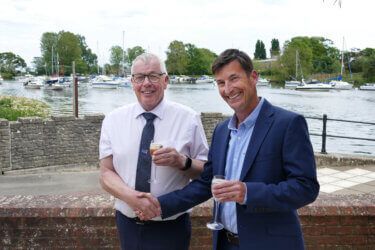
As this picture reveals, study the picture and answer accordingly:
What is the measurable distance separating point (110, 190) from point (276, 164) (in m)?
1.09

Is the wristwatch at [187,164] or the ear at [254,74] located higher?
the ear at [254,74]

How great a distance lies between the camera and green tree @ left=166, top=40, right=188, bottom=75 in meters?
141

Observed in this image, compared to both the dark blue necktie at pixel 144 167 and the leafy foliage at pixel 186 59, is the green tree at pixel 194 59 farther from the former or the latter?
the dark blue necktie at pixel 144 167

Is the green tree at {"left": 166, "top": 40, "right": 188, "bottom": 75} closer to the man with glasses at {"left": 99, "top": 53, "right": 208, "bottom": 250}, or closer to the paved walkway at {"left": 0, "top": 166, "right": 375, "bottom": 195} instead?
the paved walkway at {"left": 0, "top": 166, "right": 375, "bottom": 195}

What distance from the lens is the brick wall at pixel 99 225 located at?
3.42 meters

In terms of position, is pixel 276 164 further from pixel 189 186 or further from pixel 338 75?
pixel 338 75

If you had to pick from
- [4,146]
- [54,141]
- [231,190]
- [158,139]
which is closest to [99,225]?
[158,139]

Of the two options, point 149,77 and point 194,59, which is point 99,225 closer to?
point 149,77

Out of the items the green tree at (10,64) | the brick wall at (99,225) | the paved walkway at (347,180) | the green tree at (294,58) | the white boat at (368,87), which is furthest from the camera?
the green tree at (10,64)

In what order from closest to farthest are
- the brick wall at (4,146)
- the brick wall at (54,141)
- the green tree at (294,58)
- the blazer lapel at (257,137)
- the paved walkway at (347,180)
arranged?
the blazer lapel at (257,137) < the paved walkway at (347,180) < the brick wall at (4,146) < the brick wall at (54,141) < the green tree at (294,58)

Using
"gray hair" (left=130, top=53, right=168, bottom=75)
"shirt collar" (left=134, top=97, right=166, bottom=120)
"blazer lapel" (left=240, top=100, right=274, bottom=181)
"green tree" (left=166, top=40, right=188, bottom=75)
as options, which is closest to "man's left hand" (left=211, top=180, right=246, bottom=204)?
"blazer lapel" (left=240, top=100, right=274, bottom=181)

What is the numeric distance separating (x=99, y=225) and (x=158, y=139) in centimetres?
119

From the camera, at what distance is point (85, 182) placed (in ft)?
32.7

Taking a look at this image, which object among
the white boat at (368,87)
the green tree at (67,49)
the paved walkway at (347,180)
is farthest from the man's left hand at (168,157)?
the green tree at (67,49)
